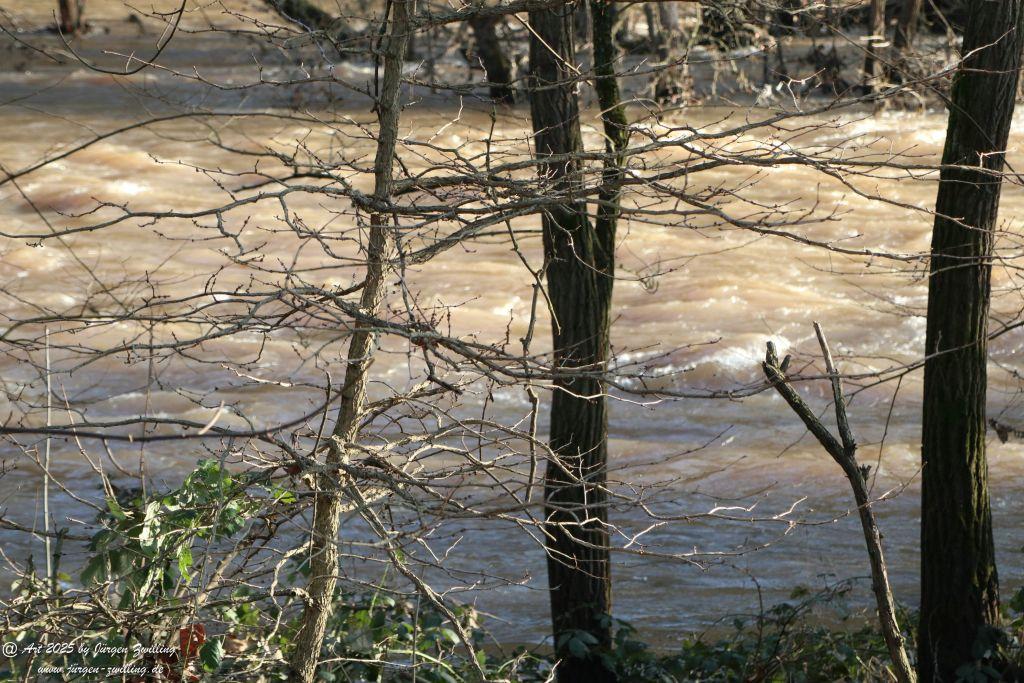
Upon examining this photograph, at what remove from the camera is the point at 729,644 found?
20.8ft

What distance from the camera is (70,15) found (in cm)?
2559

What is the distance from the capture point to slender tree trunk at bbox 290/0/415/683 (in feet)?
11.8

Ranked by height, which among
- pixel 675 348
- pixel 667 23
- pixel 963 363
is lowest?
pixel 675 348

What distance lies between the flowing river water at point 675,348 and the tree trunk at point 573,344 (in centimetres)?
35

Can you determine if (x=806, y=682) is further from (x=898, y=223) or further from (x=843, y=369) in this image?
(x=898, y=223)

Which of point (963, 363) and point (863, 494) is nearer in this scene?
point (863, 494)

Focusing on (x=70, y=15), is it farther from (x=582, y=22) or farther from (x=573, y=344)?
(x=573, y=344)

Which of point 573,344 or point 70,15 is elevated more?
point 70,15

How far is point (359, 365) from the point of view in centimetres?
362

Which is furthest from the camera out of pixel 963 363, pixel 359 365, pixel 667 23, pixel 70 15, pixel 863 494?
pixel 70 15

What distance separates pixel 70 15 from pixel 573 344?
23.5 m

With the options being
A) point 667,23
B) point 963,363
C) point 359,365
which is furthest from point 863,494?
point 667,23

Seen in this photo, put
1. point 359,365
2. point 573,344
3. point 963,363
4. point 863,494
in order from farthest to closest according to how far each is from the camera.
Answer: point 963,363
point 573,344
point 863,494
point 359,365

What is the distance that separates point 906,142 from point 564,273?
1223cm
